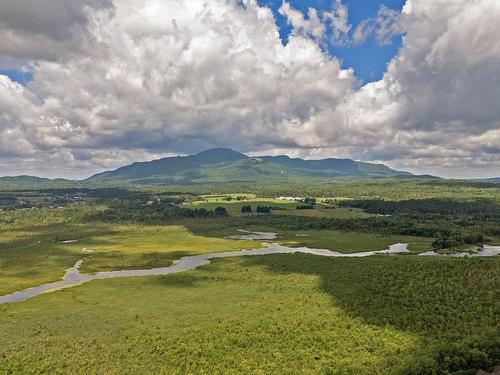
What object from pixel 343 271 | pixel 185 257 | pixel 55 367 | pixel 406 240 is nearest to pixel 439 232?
pixel 406 240

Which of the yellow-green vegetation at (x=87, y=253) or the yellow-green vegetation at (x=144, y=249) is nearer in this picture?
the yellow-green vegetation at (x=87, y=253)

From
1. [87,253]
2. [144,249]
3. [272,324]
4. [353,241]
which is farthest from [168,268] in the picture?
[353,241]

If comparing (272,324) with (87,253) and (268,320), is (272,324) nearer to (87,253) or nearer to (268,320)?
(268,320)

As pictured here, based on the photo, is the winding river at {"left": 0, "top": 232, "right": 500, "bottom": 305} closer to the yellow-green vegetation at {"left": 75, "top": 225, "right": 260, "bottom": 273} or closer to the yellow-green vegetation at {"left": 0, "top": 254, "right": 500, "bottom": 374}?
the yellow-green vegetation at {"left": 75, "top": 225, "right": 260, "bottom": 273}

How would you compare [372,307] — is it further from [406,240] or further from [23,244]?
[23,244]

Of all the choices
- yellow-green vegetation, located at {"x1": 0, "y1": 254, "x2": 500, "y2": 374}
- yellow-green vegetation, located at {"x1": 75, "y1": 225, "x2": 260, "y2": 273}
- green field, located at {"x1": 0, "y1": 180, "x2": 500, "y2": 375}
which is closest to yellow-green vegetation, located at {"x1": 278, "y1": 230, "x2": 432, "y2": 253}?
yellow-green vegetation, located at {"x1": 75, "y1": 225, "x2": 260, "y2": 273}

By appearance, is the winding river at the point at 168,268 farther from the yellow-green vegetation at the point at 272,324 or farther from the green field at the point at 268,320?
the yellow-green vegetation at the point at 272,324

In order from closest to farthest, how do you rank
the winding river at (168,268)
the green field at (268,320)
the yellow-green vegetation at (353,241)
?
the green field at (268,320), the winding river at (168,268), the yellow-green vegetation at (353,241)

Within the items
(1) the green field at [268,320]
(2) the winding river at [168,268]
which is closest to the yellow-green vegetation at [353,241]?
(2) the winding river at [168,268]
